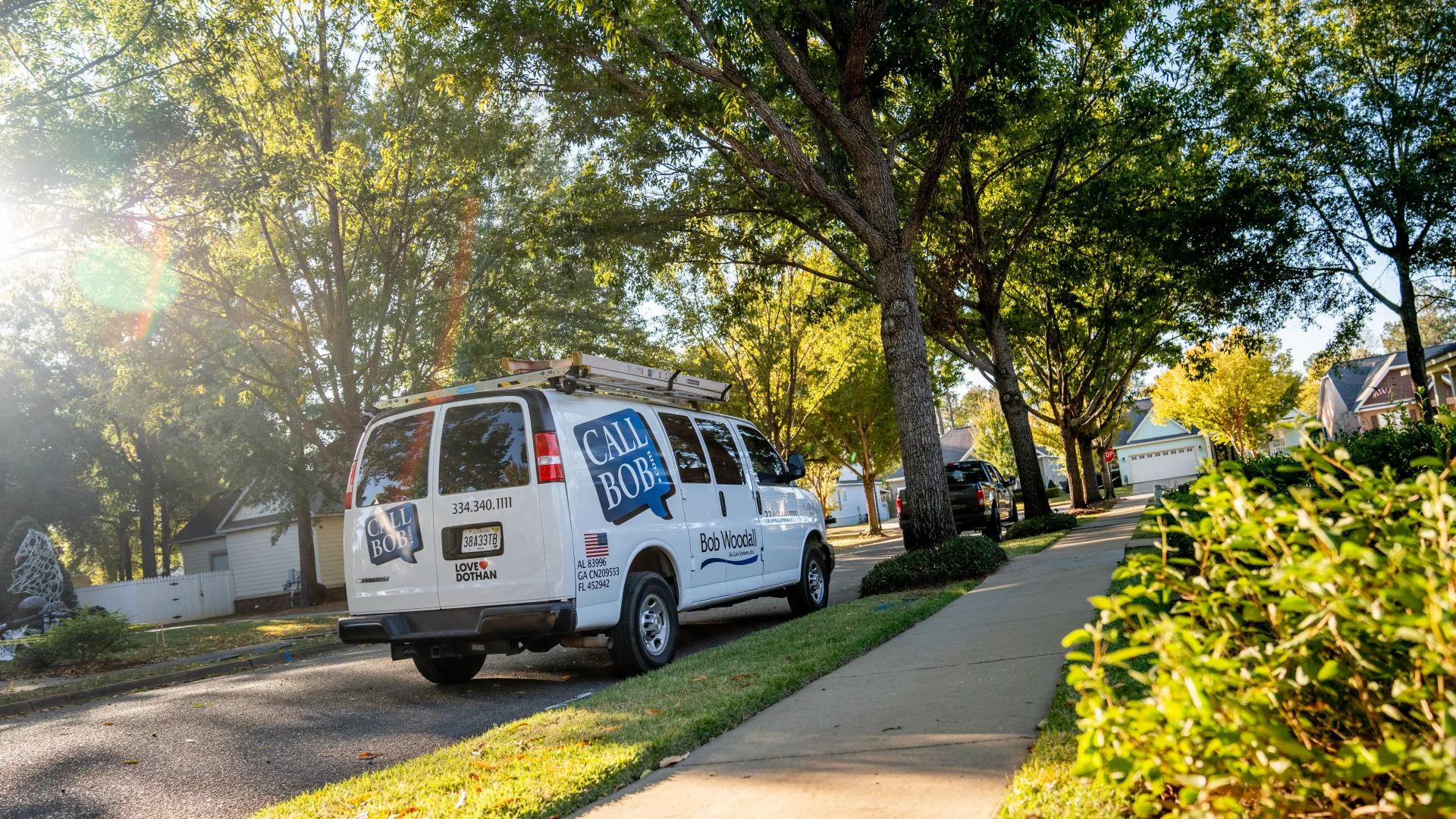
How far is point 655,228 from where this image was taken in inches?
597

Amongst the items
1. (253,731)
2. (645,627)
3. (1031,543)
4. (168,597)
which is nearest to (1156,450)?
(1031,543)

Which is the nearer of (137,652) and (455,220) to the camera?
(137,652)

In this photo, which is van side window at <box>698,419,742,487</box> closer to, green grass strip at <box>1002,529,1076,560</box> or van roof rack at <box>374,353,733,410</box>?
van roof rack at <box>374,353,733,410</box>

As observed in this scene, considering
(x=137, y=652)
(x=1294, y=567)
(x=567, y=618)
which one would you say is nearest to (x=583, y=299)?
(x=137, y=652)

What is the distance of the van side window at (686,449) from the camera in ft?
28.6

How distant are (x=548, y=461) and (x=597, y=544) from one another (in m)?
0.76

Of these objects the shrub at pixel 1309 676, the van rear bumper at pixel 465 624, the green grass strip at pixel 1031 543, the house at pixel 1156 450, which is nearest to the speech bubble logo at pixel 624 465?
the van rear bumper at pixel 465 624

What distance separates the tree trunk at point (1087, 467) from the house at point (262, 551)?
2750 cm

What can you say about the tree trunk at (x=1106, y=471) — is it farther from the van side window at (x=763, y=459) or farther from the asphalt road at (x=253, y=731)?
the asphalt road at (x=253, y=731)

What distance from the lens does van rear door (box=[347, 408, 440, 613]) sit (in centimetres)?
729

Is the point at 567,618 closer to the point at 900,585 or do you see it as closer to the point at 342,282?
the point at 900,585

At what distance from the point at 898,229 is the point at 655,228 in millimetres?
4500

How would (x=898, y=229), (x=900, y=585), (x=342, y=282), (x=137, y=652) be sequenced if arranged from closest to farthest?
(x=900, y=585), (x=898, y=229), (x=137, y=652), (x=342, y=282)

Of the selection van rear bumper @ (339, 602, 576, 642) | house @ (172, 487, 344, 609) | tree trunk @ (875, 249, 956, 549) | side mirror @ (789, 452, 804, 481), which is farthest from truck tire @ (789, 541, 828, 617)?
house @ (172, 487, 344, 609)
